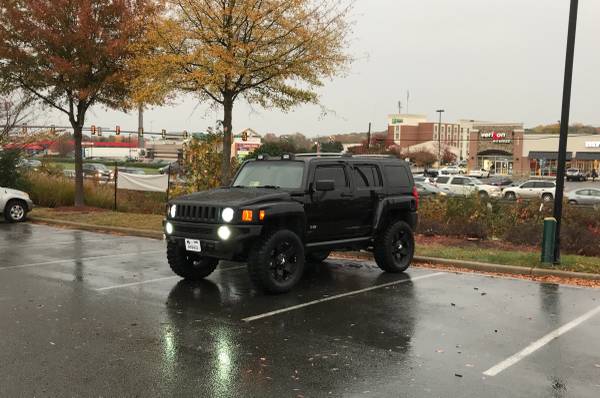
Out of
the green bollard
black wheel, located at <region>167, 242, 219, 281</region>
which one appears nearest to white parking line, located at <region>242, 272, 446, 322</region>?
the green bollard

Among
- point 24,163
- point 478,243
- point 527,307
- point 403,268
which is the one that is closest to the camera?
point 527,307

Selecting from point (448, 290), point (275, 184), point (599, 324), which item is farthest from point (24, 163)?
point (599, 324)

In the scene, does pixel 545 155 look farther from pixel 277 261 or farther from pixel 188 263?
pixel 277 261

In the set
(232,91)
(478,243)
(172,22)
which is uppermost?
(172,22)

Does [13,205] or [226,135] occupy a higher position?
[226,135]

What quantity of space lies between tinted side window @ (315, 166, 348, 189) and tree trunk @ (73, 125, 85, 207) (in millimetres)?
12605

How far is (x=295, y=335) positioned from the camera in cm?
592

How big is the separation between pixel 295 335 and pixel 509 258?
5956 millimetres

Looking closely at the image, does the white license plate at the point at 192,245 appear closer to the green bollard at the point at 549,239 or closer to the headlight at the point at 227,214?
the headlight at the point at 227,214

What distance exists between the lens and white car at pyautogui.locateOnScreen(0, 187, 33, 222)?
1658cm

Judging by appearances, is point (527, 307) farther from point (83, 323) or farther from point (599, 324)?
point (83, 323)

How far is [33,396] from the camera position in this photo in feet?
13.8

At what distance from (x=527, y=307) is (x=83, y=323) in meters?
5.42

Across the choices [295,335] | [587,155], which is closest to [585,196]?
[295,335]
